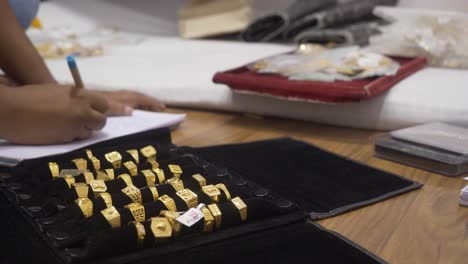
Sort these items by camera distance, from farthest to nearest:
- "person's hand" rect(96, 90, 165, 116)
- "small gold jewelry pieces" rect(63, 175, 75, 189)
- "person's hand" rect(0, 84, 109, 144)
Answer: "person's hand" rect(96, 90, 165, 116)
"person's hand" rect(0, 84, 109, 144)
"small gold jewelry pieces" rect(63, 175, 75, 189)

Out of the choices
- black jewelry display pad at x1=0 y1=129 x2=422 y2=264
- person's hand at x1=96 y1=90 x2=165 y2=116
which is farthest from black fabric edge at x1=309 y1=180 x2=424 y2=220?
person's hand at x1=96 y1=90 x2=165 y2=116

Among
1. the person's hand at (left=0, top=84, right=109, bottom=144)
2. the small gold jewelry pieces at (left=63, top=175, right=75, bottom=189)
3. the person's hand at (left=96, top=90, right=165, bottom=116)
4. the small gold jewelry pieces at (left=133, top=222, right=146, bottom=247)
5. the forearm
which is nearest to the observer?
the small gold jewelry pieces at (left=133, top=222, right=146, bottom=247)

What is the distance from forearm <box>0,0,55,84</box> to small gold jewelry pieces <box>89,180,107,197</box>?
37cm

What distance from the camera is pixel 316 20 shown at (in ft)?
4.47

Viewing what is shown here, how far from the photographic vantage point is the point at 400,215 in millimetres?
655

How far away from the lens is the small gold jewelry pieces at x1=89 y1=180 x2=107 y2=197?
624mm

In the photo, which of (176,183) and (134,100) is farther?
(134,100)

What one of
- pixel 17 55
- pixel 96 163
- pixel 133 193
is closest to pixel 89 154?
pixel 96 163

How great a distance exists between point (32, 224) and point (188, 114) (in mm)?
543

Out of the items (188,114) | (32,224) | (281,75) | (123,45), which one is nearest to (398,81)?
(281,75)

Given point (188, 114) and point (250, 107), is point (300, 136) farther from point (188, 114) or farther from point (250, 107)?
point (188, 114)

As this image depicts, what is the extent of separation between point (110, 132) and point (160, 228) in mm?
375

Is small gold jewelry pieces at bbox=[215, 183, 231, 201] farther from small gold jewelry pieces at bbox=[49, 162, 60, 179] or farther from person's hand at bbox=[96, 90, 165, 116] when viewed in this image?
person's hand at bbox=[96, 90, 165, 116]

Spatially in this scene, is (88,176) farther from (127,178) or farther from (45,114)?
(45,114)
